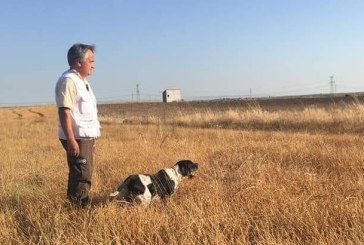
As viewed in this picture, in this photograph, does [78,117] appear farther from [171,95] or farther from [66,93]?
[171,95]

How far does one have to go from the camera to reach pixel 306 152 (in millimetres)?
9664

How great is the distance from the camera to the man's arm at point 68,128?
562 cm

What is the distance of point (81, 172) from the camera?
5914 mm

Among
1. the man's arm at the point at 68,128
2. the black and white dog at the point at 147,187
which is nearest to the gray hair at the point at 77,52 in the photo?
the man's arm at the point at 68,128

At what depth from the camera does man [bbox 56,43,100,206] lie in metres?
5.66

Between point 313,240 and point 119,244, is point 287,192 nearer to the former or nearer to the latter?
point 313,240

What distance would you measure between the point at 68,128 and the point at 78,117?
25 centimetres

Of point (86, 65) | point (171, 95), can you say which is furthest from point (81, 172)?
point (171, 95)

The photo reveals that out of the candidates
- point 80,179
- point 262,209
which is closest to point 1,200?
point 80,179

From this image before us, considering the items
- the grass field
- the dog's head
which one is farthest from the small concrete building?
the dog's head

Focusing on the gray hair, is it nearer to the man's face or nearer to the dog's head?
the man's face

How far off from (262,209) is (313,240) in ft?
3.52

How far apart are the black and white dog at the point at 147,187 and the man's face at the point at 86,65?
1458mm

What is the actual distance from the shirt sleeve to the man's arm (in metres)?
0.07
